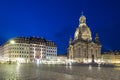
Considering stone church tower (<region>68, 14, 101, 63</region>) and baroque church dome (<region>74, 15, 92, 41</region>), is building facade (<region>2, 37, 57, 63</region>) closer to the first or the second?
stone church tower (<region>68, 14, 101, 63</region>)

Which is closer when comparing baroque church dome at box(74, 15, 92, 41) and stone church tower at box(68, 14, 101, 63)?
stone church tower at box(68, 14, 101, 63)

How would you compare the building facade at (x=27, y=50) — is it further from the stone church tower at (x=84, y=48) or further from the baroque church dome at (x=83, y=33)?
the baroque church dome at (x=83, y=33)

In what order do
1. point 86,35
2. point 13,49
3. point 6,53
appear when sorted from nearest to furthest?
point 13,49, point 6,53, point 86,35

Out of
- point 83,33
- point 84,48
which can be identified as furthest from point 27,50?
point 83,33

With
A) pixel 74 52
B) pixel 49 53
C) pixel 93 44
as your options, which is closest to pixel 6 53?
pixel 49 53

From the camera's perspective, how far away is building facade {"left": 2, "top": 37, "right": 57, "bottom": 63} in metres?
168

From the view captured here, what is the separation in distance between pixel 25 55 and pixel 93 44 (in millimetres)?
50079

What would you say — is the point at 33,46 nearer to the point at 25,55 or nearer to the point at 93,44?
the point at 25,55

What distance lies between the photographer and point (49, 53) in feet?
601

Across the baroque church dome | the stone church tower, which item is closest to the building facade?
the stone church tower

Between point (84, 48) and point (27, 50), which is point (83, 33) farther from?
point (27, 50)

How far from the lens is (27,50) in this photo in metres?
173

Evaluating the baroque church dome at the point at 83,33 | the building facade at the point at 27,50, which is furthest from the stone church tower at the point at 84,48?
the building facade at the point at 27,50

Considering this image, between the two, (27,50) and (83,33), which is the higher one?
(83,33)
